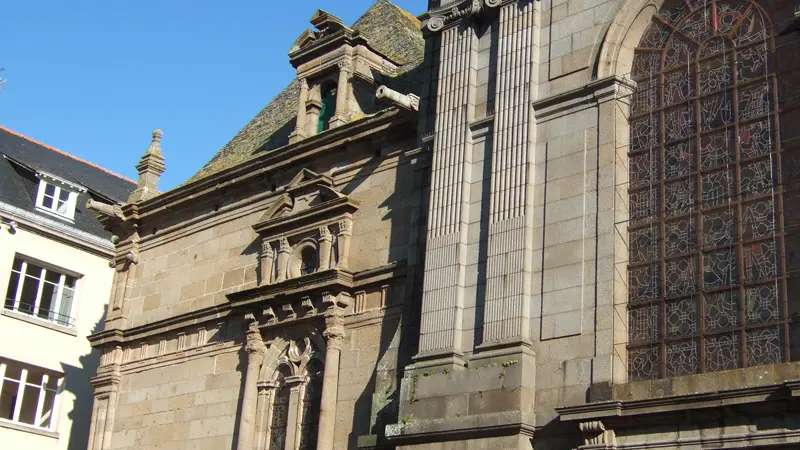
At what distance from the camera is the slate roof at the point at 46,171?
92.9 feet

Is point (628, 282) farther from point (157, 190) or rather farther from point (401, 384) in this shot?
point (157, 190)

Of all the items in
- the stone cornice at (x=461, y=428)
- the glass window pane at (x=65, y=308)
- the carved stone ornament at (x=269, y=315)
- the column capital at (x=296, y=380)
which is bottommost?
the stone cornice at (x=461, y=428)

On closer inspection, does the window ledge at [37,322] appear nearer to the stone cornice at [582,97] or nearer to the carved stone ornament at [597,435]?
the stone cornice at [582,97]

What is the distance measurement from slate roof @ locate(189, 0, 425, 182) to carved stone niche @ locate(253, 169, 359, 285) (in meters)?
2.48

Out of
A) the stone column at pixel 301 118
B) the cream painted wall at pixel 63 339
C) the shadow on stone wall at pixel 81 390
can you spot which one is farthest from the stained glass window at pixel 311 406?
the cream painted wall at pixel 63 339

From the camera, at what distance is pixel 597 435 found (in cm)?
1311

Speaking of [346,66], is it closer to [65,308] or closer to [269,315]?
[269,315]

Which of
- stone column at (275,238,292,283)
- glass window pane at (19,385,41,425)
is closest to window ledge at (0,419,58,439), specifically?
glass window pane at (19,385,41,425)

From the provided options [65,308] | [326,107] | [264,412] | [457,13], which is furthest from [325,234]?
[65,308]

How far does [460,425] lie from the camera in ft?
46.6

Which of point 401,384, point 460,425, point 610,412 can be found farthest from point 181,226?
point 610,412

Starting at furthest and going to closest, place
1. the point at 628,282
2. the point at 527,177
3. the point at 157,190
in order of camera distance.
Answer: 1. the point at 157,190
2. the point at 527,177
3. the point at 628,282

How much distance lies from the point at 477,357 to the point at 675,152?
3467 mm

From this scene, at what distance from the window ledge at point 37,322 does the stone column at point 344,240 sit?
37.5 ft
